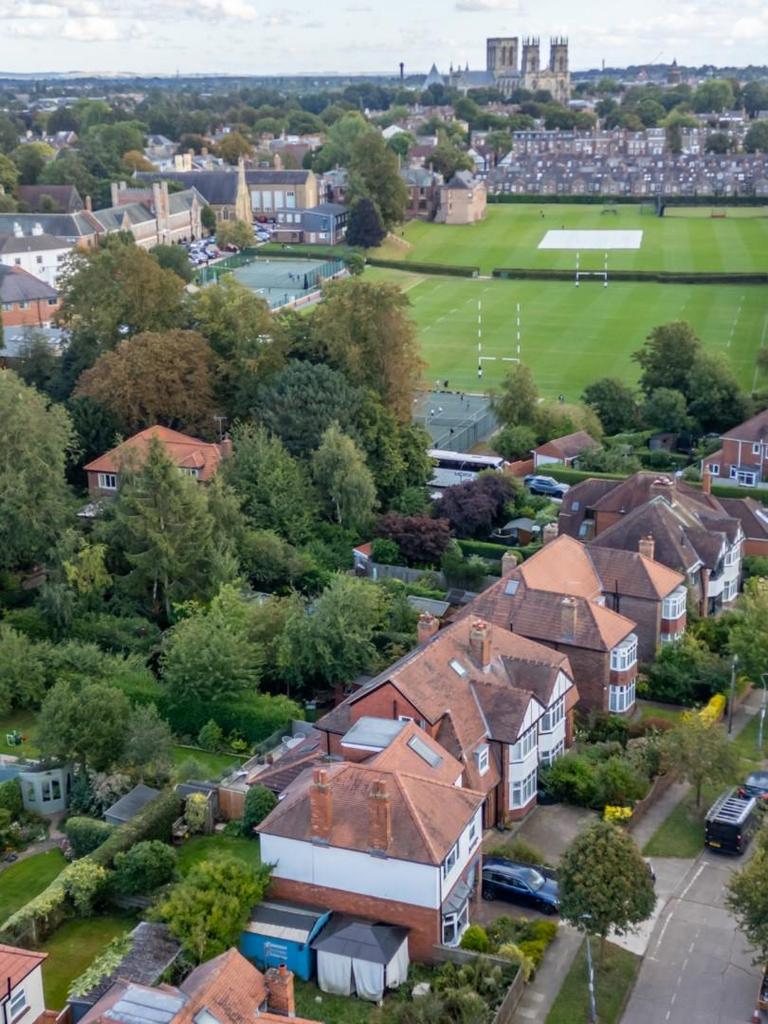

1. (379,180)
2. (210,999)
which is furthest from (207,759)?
(379,180)

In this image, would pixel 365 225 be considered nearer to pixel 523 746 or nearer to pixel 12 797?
pixel 12 797

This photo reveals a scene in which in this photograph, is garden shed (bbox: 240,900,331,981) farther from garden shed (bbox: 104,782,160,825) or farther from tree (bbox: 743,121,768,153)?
tree (bbox: 743,121,768,153)

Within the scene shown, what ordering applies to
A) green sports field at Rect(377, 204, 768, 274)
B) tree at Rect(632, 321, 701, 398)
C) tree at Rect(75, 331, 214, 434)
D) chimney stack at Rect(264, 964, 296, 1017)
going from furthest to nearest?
green sports field at Rect(377, 204, 768, 274)
tree at Rect(632, 321, 701, 398)
tree at Rect(75, 331, 214, 434)
chimney stack at Rect(264, 964, 296, 1017)

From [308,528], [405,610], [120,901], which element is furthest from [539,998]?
[308,528]

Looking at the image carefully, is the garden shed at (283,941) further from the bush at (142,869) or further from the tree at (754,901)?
the tree at (754,901)

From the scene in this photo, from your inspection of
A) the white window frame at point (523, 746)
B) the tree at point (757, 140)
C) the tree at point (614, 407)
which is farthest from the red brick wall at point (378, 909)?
the tree at point (757, 140)

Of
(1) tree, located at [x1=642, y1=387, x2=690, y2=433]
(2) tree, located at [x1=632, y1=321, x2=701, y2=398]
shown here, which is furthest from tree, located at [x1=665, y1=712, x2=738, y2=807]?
(2) tree, located at [x1=632, y1=321, x2=701, y2=398]

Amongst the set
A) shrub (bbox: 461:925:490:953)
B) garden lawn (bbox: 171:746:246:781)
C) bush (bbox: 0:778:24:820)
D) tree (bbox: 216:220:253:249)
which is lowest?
garden lawn (bbox: 171:746:246:781)
